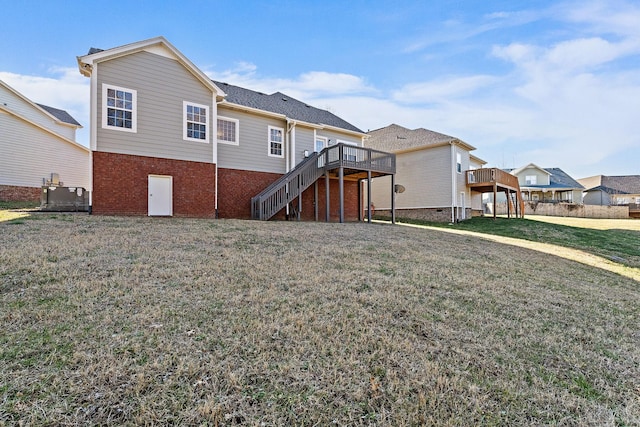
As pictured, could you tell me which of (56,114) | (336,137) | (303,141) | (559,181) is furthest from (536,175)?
(56,114)

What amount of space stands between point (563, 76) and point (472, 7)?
726cm

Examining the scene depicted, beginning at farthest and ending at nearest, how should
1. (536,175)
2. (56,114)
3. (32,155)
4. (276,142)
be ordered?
(536,175) → (56,114) → (32,155) → (276,142)

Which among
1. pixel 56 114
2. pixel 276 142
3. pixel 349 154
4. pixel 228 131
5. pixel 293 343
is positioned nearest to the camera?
pixel 293 343

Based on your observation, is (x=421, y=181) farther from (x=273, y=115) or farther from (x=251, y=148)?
(x=251, y=148)

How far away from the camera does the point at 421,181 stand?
20.0 m

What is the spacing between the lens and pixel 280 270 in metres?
5.09

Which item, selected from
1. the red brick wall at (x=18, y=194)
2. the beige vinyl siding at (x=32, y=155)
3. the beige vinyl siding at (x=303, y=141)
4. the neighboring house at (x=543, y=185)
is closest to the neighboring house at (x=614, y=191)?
the neighboring house at (x=543, y=185)

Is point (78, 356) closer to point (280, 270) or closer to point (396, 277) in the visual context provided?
point (280, 270)

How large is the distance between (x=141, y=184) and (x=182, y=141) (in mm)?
2150


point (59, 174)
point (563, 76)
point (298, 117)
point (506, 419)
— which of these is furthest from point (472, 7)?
point (59, 174)

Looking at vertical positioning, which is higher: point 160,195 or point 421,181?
point 421,181

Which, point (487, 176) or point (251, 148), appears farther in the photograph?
point (487, 176)

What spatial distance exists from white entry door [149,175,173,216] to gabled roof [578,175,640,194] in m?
51.8

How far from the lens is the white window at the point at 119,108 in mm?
10117
